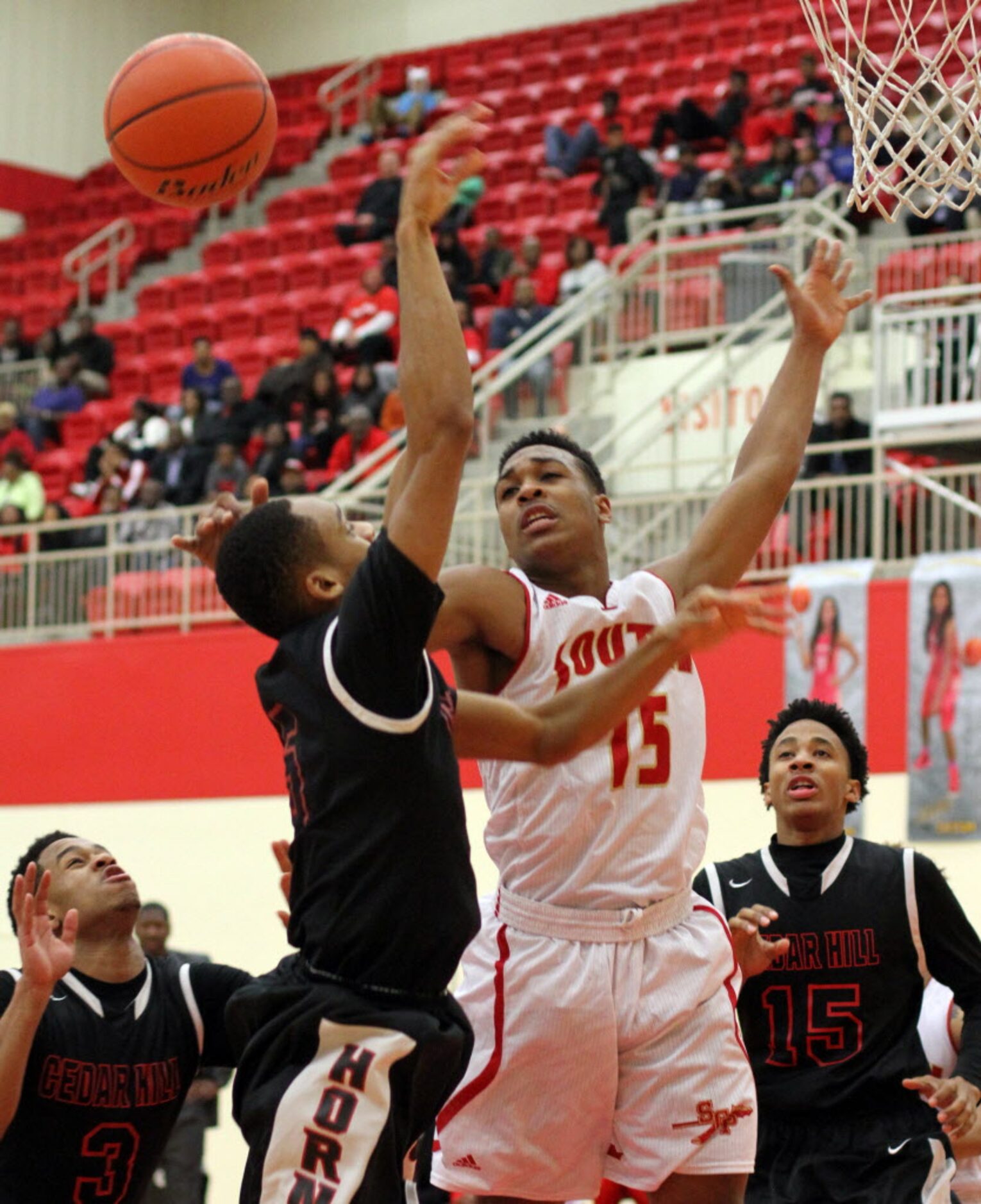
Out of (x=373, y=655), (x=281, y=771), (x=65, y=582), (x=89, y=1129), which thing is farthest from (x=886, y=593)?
(x=373, y=655)

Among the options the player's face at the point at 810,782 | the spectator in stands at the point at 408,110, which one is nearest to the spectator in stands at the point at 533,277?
the spectator in stands at the point at 408,110

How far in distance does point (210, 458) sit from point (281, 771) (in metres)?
4.10

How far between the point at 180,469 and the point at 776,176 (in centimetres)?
505

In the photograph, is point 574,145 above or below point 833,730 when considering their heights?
above

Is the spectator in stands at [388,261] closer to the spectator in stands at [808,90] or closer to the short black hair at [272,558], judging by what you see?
the spectator in stands at [808,90]

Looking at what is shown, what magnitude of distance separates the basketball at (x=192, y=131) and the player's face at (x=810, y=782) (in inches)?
97.0

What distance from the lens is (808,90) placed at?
16.4 meters

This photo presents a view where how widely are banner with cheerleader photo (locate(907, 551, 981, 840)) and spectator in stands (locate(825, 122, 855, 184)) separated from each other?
5.59m

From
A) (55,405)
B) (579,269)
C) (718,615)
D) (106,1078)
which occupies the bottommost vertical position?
(106,1078)

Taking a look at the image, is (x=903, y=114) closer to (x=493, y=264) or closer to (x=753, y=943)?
(x=753, y=943)

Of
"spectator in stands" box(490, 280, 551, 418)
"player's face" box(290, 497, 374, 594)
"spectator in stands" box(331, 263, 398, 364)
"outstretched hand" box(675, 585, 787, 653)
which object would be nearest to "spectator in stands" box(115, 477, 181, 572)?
"spectator in stands" box(331, 263, 398, 364)

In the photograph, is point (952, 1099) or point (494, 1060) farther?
point (952, 1099)

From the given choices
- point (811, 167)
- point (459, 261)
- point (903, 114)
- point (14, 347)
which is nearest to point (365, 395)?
point (459, 261)

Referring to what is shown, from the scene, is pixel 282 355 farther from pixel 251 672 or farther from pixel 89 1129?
pixel 89 1129
